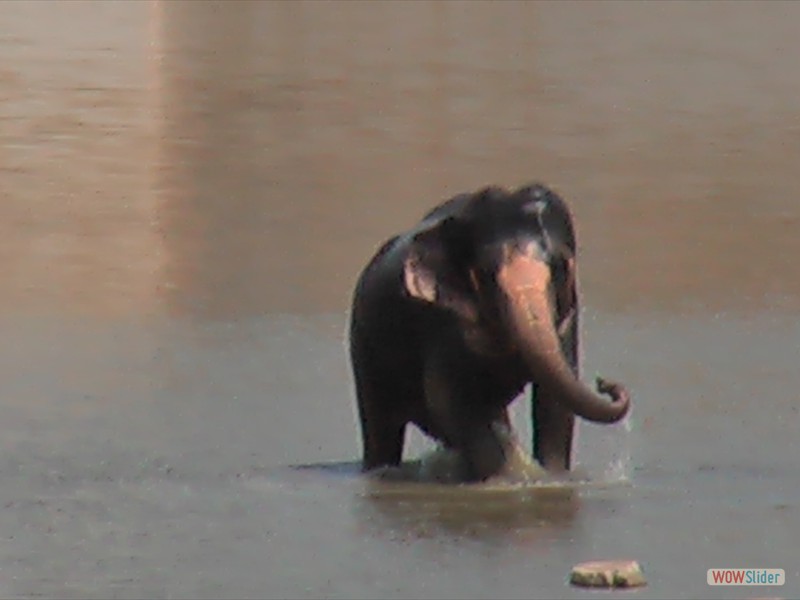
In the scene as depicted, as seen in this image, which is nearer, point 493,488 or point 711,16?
point 493,488

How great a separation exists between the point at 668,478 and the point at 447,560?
6.13 feet

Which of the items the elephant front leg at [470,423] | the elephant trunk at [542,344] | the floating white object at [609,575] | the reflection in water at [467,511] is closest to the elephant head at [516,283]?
the elephant trunk at [542,344]

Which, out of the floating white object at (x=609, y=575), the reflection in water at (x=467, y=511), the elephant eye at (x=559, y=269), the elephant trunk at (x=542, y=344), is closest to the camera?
the floating white object at (x=609, y=575)

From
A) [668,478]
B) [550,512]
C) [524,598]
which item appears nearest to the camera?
[524,598]

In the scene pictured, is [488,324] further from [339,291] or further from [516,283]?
[339,291]

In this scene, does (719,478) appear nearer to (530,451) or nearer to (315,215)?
(530,451)

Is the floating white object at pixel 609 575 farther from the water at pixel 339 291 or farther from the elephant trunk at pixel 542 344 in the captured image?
the elephant trunk at pixel 542 344

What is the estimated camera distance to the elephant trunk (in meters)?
11.9

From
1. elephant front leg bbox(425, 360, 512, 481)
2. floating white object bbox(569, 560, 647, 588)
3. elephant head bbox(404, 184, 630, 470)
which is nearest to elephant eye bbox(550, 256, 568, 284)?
elephant head bbox(404, 184, 630, 470)

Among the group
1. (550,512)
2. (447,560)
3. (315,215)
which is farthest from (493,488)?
(315,215)

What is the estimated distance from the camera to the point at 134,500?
12.3 m

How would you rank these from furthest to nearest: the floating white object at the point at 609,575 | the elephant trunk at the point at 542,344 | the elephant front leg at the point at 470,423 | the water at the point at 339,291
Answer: the elephant front leg at the point at 470,423, the elephant trunk at the point at 542,344, the water at the point at 339,291, the floating white object at the point at 609,575

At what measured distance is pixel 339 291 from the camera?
61.3 feet

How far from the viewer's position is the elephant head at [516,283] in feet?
39.3
